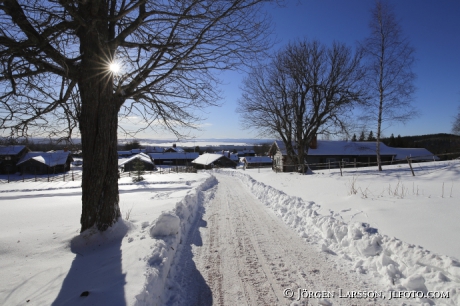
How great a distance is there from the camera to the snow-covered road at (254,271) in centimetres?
332

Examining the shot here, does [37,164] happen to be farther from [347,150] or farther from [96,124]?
[347,150]

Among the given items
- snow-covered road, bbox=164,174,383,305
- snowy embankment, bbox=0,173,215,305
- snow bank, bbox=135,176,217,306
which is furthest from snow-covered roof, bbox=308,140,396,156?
snowy embankment, bbox=0,173,215,305

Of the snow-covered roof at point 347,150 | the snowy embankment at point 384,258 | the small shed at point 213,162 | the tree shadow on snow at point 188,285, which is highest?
the snow-covered roof at point 347,150

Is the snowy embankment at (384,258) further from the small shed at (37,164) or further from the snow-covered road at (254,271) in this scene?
the small shed at (37,164)

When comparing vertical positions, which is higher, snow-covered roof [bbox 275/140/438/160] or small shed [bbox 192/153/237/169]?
snow-covered roof [bbox 275/140/438/160]

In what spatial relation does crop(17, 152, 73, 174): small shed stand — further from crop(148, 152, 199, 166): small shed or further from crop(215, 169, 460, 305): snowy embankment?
crop(215, 169, 460, 305): snowy embankment

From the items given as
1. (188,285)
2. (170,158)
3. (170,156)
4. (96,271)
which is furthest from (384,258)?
(170,156)

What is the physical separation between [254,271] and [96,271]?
8.25 feet

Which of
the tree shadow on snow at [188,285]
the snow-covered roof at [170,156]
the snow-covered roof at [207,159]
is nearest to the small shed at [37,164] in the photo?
the snow-covered roof at [207,159]

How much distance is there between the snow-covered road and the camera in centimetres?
332

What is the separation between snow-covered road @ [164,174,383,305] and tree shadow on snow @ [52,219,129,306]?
86 cm

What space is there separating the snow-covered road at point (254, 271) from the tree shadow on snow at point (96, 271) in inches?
33.7

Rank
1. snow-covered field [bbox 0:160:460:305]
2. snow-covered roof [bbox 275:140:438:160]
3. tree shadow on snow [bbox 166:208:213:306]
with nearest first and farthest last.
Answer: snow-covered field [bbox 0:160:460:305], tree shadow on snow [bbox 166:208:213:306], snow-covered roof [bbox 275:140:438:160]

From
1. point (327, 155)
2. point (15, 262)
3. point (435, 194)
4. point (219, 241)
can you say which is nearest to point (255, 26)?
point (219, 241)
